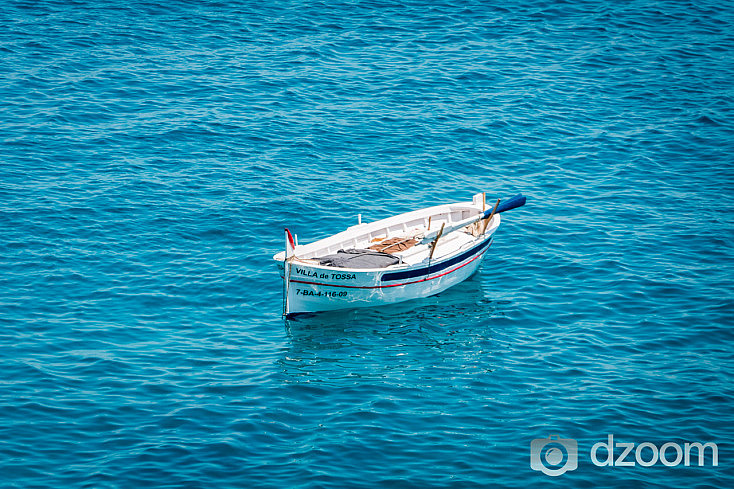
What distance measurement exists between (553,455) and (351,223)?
14.9 meters

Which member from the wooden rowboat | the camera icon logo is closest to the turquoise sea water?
the camera icon logo

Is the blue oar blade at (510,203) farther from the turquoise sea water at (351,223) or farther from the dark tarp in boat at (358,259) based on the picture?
the dark tarp in boat at (358,259)

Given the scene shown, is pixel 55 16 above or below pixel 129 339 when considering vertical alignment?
above

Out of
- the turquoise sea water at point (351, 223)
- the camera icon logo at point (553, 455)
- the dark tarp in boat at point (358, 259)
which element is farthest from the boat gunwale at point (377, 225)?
the camera icon logo at point (553, 455)

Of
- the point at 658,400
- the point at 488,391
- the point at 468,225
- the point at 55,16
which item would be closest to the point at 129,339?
the point at 488,391

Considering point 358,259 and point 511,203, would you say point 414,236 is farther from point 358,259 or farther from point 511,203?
point 511,203

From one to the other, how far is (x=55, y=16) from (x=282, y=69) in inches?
623

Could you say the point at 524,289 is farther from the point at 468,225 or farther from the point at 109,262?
the point at 109,262

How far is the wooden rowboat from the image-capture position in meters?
25.0

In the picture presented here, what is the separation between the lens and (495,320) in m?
26.0

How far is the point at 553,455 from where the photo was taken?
19031mm

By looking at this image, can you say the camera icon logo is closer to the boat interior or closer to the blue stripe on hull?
the blue stripe on hull

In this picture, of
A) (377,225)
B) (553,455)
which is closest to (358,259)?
(377,225)

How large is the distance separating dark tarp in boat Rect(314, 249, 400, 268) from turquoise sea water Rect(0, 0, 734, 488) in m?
1.63
